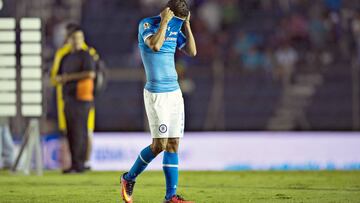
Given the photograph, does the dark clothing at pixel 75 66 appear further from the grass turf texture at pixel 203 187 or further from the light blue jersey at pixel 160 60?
the light blue jersey at pixel 160 60

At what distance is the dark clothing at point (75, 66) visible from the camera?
1595 cm

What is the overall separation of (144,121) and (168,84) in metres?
10.3

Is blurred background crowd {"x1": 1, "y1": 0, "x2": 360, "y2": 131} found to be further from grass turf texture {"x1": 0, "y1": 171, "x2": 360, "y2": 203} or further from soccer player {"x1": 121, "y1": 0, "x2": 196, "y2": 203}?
soccer player {"x1": 121, "y1": 0, "x2": 196, "y2": 203}

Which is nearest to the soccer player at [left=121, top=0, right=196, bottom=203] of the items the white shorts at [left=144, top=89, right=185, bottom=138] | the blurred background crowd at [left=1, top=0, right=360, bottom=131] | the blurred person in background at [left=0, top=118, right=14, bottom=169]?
the white shorts at [left=144, top=89, right=185, bottom=138]

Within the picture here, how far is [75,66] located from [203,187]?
14.4 ft

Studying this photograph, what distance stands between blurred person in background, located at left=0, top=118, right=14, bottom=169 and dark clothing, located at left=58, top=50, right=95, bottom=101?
137 cm

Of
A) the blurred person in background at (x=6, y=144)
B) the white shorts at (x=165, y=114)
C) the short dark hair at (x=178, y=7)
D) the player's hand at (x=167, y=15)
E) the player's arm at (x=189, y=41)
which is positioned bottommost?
the blurred person in background at (x=6, y=144)

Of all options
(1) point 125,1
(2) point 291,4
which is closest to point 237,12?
(2) point 291,4

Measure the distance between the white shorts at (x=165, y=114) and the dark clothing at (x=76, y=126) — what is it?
6404 mm

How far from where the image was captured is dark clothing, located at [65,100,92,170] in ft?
52.3

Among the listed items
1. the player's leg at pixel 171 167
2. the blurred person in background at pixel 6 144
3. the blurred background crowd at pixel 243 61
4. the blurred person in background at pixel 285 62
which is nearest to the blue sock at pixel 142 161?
the player's leg at pixel 171 167

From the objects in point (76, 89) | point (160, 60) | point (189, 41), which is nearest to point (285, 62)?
point (76, 89)

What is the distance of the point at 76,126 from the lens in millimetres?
15938

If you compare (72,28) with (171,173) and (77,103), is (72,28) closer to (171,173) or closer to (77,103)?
(77,103)
